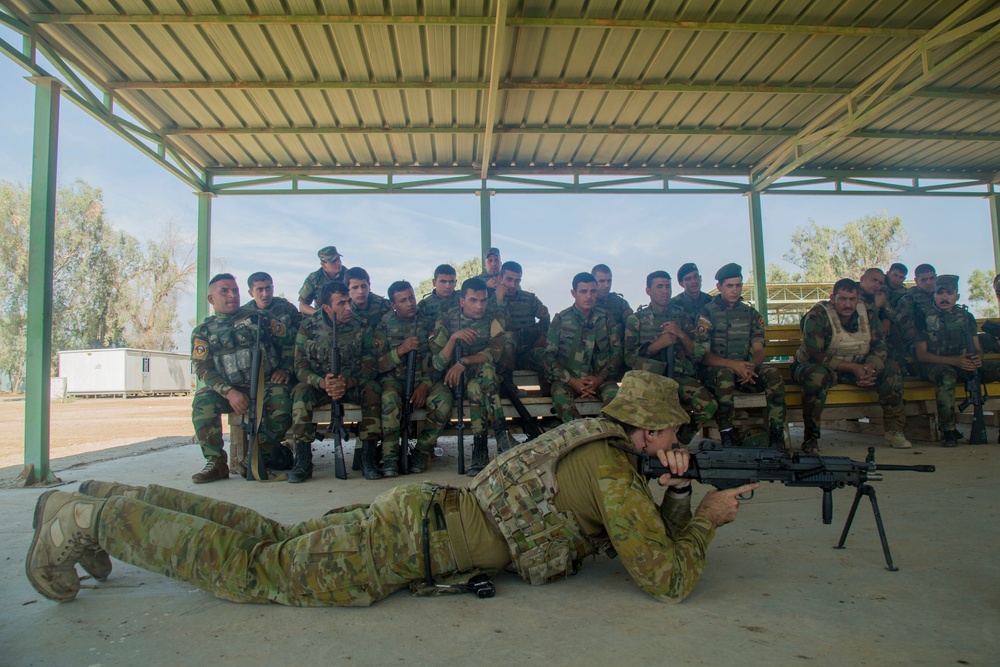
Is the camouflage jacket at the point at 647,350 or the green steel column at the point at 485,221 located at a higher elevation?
the green steel column at the point at 485,221

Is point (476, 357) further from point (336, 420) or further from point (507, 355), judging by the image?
point (336, 420)

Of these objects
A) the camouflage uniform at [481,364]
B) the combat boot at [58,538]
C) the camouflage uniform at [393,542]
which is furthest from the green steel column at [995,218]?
the combat boot at [58,538]

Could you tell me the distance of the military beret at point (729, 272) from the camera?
637 centimetres

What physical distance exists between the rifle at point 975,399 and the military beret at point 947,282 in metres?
0.49

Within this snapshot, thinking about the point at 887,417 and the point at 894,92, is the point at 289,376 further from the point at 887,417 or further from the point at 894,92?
the point at 894,92

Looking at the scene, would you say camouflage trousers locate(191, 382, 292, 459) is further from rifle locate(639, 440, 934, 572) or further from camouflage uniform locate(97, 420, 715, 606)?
rifle locate(639, 440, 934, 572)

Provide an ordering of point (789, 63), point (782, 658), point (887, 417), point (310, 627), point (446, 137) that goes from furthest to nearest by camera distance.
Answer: point (446, 137) < point (789, 63) < point (887, 417) < point (310, 627) < point (782, 658)

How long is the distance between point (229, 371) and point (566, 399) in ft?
10.3

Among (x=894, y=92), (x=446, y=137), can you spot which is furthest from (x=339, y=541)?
(x=894, y=92)

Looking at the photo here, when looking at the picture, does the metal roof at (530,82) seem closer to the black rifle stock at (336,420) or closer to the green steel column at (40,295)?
the green steel column at (40,295)

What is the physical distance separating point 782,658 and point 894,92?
7.98 metres

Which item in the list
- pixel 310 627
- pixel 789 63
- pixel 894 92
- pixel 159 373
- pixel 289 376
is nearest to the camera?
pixel 310 627

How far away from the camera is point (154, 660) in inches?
80.8

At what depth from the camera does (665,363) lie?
615 centimetres
